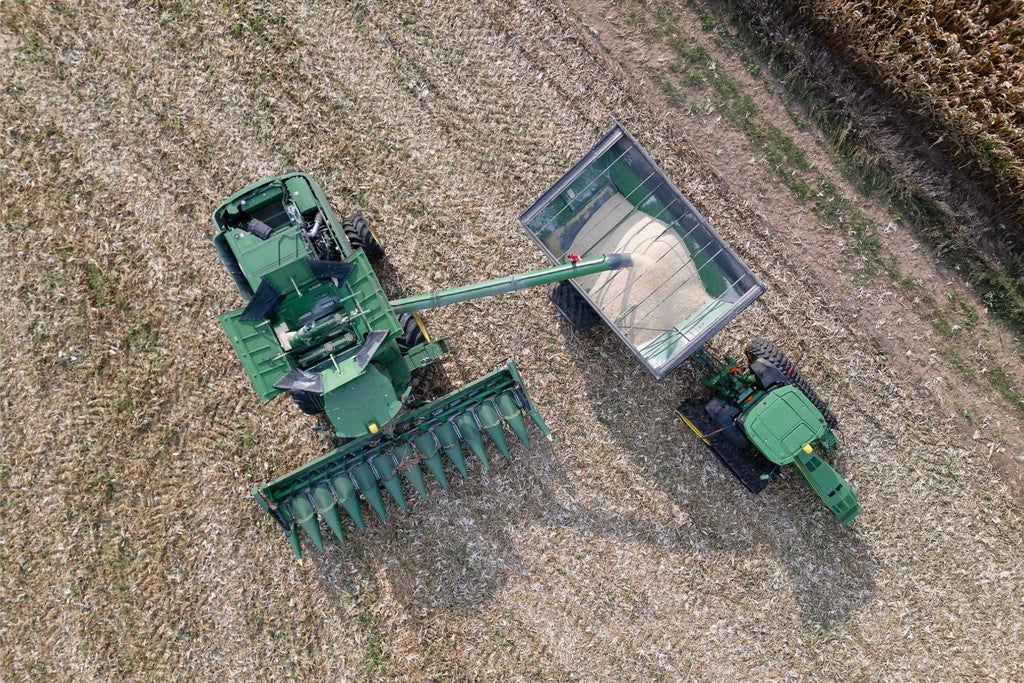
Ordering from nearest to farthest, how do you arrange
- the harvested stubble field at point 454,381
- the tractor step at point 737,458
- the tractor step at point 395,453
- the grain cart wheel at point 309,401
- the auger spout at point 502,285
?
the auger spout at point 502,285 → the grain cart wheel at point 309,401 → the tractor step at point 395,453 → the tractor step at point 737,458 → the harvested stubble field at point 454,381

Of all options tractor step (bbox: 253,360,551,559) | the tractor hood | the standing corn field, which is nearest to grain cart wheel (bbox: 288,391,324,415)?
tractor step (bbox: 253,360,551,559)

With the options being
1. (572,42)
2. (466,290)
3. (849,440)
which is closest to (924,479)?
(849,440)

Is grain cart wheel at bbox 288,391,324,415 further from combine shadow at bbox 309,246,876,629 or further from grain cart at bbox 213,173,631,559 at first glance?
combine shadow at bbox 309,246,876,629

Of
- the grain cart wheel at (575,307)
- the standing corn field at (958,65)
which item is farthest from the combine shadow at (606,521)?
the standing corn field at (958,65)

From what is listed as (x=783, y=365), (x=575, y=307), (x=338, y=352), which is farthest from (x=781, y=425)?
A: (x=338, y=352)

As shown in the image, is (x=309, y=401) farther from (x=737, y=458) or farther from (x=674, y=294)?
(x=737, y=458)

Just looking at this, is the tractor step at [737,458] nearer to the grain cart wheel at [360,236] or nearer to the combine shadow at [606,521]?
the combine shadow at [606,521]
